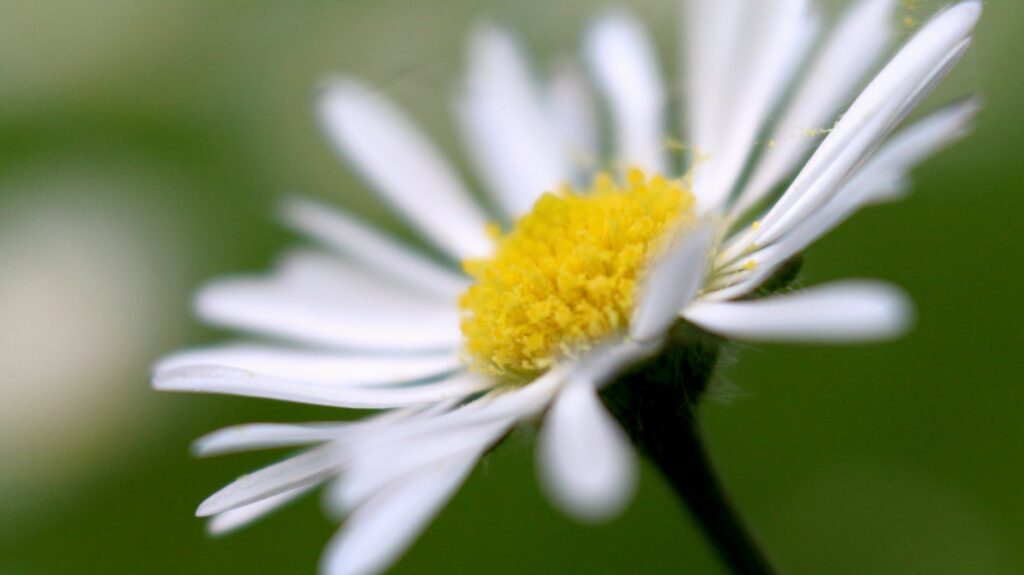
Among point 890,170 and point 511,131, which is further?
point 511,131

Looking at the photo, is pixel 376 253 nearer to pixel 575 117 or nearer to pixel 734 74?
pixel 575 117

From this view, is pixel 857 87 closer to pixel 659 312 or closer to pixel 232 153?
→ pixel 659 312

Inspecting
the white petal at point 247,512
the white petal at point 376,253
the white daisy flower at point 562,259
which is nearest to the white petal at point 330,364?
the white daisy flower at point 562,259

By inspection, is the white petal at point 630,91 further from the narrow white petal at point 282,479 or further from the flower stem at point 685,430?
the narrow white petal at point 282,479

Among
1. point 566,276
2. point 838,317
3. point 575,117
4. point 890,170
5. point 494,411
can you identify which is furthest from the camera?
point 575,117

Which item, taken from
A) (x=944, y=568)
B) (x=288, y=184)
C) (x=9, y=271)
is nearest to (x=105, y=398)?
(x=9, y=271)

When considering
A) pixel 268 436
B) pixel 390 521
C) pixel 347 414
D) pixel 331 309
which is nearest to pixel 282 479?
pixel 268 436
